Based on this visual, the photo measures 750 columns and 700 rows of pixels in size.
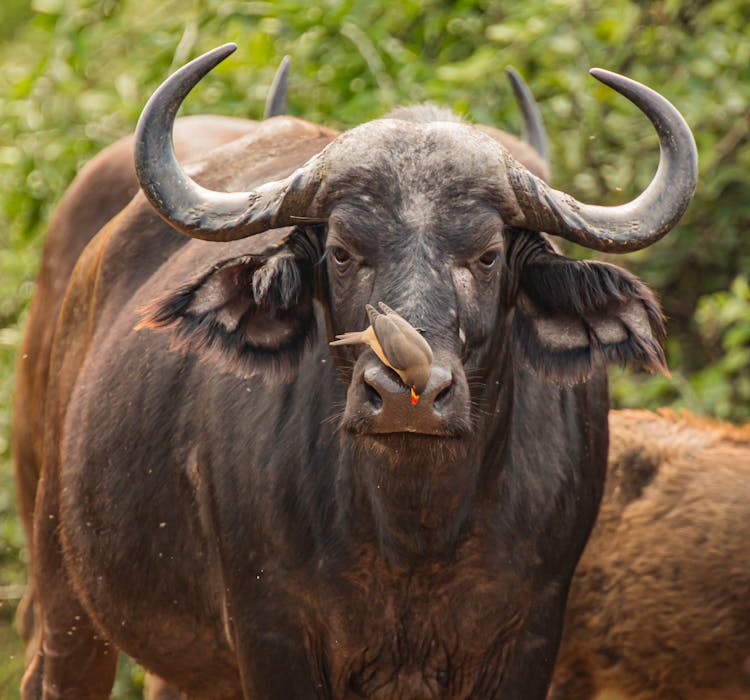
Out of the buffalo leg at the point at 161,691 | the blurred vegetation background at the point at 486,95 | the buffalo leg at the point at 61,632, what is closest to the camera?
the buffalo leg at the point at 61,632

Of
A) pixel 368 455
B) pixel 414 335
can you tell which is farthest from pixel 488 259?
pixel 368 455

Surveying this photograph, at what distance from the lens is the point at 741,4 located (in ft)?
27.8

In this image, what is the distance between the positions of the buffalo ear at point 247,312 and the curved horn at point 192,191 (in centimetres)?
13

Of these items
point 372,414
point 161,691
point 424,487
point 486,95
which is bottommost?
point 161,691

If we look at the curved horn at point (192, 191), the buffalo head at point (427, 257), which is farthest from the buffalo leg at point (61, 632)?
the curved horn at point (192, 191)

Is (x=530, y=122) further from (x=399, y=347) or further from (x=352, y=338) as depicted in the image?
(x=399, y=347)

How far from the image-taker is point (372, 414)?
12.3ft

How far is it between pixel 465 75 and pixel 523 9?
2.13 ft

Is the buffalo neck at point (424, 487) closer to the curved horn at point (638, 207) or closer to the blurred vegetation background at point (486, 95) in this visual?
the curved horn at point (638, 207)

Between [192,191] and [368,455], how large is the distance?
0.89m

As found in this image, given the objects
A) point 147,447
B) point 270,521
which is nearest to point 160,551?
point 147,447

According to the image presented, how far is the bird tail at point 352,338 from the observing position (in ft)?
12.6

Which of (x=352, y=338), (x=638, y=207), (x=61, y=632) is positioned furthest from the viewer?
(x=61, y=632)

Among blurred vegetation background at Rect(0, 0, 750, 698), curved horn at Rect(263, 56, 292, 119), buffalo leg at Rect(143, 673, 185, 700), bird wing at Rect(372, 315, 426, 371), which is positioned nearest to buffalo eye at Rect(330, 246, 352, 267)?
bird wing at Rect(372, 315, 426, 371)
